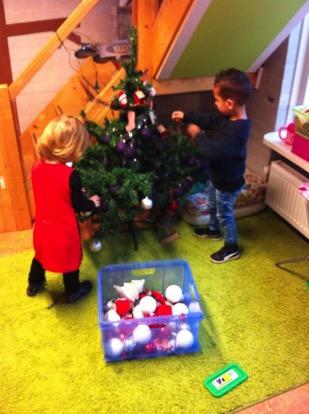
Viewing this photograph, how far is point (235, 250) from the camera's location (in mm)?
2408

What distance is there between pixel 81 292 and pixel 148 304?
397mm

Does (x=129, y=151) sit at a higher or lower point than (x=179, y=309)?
higher

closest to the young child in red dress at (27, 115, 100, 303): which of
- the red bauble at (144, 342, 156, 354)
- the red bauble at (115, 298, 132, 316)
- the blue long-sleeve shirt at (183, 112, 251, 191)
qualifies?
the red bauble at (115, 298, 132, 316)

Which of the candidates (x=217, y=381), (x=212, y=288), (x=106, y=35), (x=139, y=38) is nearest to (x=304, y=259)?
(x=212, y=288)

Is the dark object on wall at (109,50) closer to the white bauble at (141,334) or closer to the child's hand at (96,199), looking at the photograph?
the child's hand at (96,199)

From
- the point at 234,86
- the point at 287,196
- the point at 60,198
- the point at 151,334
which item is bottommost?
the point at 151,334

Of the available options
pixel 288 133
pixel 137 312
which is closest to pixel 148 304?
pixel 137 312

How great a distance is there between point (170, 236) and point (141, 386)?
984mm

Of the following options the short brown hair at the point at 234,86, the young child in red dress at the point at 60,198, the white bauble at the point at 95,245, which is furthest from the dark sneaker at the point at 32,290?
the short brown hair at the point at 234,86

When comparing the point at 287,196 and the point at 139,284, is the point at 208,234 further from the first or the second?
the point at 139,284

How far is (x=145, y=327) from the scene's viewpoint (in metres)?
1.79

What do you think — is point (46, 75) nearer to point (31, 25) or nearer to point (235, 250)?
point (31, 25)

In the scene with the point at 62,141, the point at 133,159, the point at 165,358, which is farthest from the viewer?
the point at 133,159

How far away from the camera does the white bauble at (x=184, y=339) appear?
1.81 m
